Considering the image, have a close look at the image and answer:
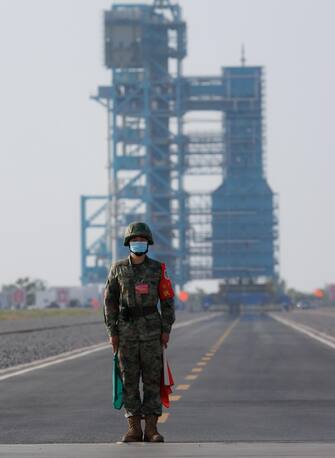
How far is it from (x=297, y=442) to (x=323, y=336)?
1451 inches

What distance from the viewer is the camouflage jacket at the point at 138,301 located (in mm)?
11430

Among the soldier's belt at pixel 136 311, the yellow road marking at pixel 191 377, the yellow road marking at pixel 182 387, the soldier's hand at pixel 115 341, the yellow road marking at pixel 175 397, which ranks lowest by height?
the yellow road marking at pixel 175 397

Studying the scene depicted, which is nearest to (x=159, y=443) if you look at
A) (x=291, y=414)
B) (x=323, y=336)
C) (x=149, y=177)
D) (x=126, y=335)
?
(x=126, y=335)

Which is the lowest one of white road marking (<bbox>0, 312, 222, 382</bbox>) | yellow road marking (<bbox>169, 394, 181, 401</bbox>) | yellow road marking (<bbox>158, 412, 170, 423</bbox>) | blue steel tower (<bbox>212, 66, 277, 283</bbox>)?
yellow road marking (<bbox>158, 412, 170, 423</bbox>)

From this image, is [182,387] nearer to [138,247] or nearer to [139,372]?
[139,372]

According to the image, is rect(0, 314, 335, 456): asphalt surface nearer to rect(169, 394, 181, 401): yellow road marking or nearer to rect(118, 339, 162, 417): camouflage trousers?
rect(169, 394, 181, 401): yellow road marking

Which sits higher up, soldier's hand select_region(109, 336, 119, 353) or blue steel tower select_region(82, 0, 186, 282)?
blue steel tower select_region(82, 0, 186, 282)

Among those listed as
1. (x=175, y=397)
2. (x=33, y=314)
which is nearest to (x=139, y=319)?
(x=175, y=397)

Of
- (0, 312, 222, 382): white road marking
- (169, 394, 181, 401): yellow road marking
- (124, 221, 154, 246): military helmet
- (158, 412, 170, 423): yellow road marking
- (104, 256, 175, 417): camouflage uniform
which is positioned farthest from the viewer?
(0, 312, 222, 382): white road marking

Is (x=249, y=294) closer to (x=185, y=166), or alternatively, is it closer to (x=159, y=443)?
(x=185, y=166)

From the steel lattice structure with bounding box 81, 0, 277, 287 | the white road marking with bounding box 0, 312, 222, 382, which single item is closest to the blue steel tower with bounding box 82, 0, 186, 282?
the steel lattice structure with bounding box 81, 0, 277, 287

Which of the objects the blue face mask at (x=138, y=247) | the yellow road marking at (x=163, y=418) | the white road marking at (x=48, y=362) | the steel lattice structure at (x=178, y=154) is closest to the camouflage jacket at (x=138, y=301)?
the blue face mask at (x=138, y=247)

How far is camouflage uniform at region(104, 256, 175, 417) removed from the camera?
37.6 feet

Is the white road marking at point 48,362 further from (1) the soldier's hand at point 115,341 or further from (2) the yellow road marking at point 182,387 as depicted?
(1) the soldier's hand at point 115,341
